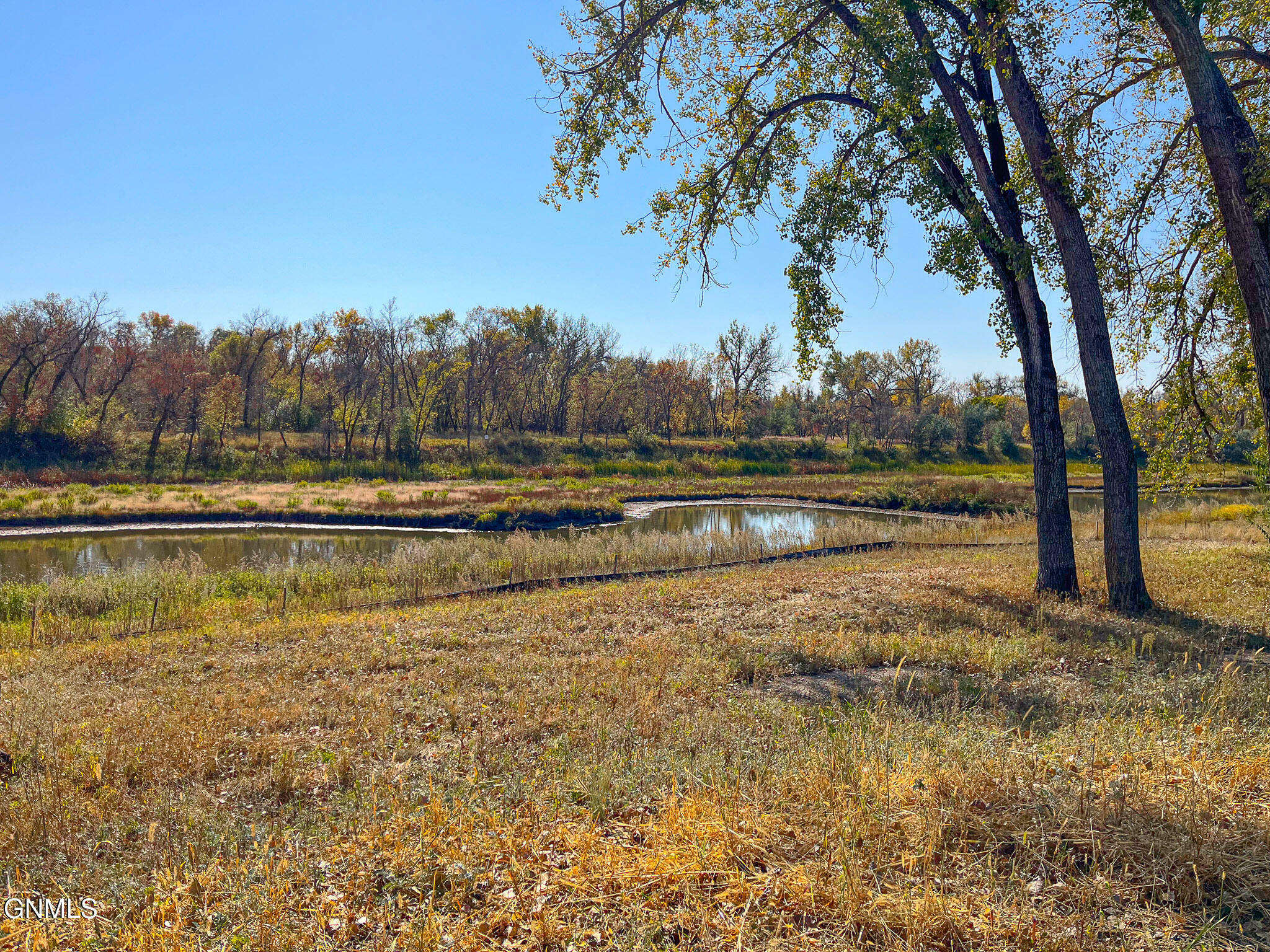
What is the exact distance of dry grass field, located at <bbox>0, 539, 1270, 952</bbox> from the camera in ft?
10.1

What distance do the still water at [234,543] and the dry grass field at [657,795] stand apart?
12596 millimetres

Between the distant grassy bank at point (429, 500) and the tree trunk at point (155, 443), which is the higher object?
the tree trunk at point (155, 443)

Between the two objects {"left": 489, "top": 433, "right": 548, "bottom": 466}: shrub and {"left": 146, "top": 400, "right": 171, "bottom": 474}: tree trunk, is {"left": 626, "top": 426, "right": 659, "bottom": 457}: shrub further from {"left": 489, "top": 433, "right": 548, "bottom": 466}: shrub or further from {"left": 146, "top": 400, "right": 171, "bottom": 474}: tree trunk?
{"left": 146, "top": 400, "right": 171, "bottom": 474}: tree trunk

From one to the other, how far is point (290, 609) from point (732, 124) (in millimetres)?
11995

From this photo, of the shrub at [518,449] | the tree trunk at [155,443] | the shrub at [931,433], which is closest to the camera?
the tree trunk at [155,443]

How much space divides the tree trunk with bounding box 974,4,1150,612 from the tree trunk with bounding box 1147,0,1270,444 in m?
2.27

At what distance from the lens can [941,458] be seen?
74.2 m

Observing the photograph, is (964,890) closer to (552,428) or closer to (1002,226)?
(1002,226)

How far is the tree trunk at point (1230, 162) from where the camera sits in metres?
7.30

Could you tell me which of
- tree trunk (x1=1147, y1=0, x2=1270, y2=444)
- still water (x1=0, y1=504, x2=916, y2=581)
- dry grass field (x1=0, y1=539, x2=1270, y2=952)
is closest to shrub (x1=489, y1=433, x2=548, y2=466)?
still water (x1=0, y1=504, x2=916, y2=581)

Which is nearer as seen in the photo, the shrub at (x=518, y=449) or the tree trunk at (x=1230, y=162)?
the tree trunk at (x=1230, y=162)

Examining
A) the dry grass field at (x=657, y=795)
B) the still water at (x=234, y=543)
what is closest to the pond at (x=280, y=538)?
the still water at (x=234, y=543)

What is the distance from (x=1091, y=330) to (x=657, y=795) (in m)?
9.39

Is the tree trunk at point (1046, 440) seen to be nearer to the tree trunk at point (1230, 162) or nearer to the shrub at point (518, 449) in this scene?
the tree trunk at point (1230, 162)
